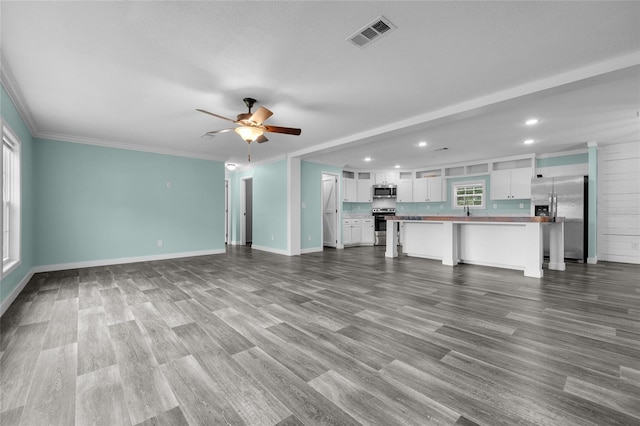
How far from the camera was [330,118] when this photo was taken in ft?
13.6

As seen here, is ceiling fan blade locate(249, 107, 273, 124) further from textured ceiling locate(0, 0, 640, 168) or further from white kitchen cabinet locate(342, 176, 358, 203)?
white kitchen cabinet locate(342, 176, 358, 203)

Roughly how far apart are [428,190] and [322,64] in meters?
6.81

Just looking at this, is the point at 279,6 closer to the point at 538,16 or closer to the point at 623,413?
the point at 538,16

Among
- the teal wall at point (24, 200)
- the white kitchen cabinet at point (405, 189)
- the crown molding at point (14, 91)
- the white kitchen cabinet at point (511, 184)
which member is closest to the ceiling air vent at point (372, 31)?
the crown molding at point (14, 91)

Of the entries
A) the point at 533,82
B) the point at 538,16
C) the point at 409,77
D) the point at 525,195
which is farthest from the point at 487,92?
the point at 525,195

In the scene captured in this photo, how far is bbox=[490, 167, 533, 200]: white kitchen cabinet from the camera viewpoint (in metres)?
6.85

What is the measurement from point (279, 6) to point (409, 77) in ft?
5.15

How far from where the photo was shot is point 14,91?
10.2 ft

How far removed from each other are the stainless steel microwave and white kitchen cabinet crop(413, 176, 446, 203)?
643mm

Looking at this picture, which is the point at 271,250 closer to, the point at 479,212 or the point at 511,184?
the point at 479,212

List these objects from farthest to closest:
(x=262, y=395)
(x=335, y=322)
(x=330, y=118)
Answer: (x=330, y=118)
(x=335, y=322)
(x=262, y=395)

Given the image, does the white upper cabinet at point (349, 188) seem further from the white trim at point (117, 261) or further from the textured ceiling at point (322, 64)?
the white trim at point (117, 261)

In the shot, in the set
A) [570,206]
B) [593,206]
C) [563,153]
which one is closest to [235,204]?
[570,206]

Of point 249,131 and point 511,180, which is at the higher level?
point 249,131
